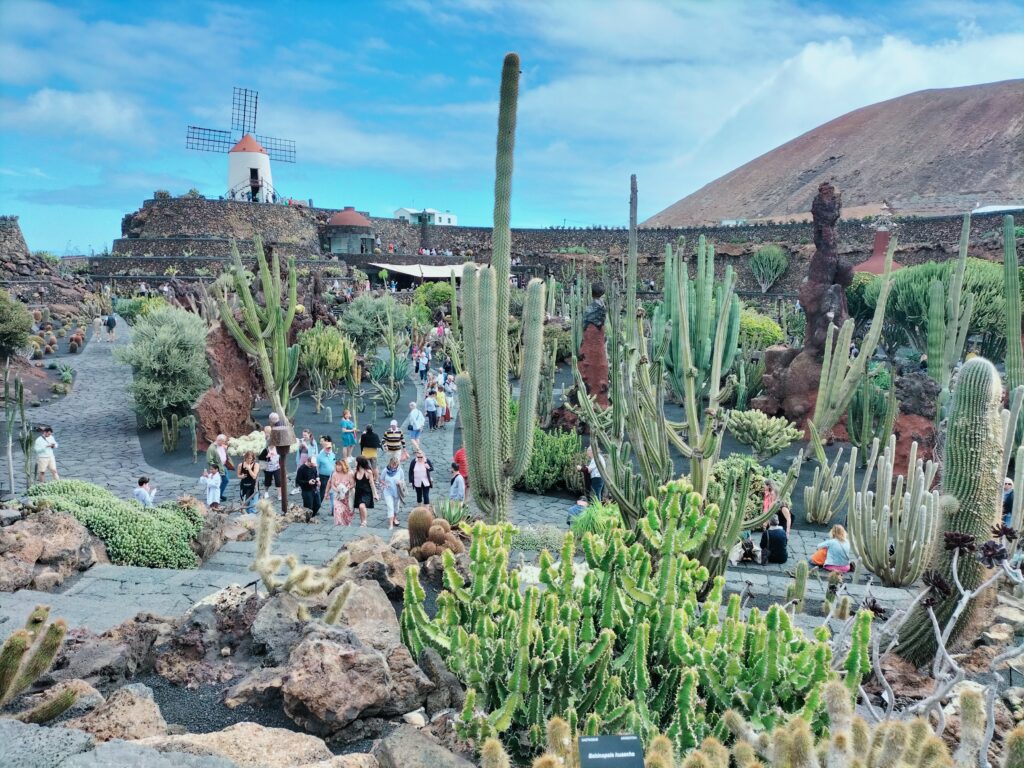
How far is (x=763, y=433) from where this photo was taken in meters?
11.9

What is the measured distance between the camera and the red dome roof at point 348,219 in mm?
46125

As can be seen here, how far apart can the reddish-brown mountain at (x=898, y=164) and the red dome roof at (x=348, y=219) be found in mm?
35138

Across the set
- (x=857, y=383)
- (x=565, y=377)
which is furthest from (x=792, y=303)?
(x=857, y=383)

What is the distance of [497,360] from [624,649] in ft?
8.50

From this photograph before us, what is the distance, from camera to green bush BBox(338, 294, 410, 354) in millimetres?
20438

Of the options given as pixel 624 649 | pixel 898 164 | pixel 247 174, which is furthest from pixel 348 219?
pixel 898 164

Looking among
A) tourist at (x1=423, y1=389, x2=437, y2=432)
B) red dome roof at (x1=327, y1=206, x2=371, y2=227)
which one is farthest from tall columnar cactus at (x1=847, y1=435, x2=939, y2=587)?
red dome roof at (x1=327, y1=206, x2=371, y2=227)

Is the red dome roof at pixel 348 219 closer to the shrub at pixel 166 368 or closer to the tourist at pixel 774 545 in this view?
the shrub at pixel 166 368

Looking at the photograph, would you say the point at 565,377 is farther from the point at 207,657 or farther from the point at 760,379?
the point at 207,657

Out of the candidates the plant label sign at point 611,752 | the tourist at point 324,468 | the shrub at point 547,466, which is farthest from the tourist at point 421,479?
the plant label sign at point 611,752

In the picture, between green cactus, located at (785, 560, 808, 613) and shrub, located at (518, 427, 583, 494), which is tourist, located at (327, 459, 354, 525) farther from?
green cactus, located at (785, 560, 808, 613)

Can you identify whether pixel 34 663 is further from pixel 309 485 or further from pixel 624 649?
pixel 309 485

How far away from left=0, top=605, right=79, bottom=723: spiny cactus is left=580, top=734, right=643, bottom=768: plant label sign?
2100 millimetres

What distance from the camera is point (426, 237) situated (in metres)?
51.8
